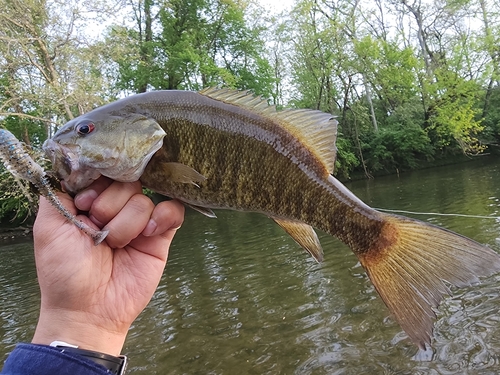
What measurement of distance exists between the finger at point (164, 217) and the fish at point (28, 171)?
10.2 inches

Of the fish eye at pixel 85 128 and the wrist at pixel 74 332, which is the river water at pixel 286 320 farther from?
the fish eye at pixel 85 128

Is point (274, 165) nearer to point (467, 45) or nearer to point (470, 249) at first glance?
point (470, 249)

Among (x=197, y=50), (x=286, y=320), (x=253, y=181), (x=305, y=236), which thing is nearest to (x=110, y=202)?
(x=253, y=181)

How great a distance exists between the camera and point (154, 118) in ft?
6.61

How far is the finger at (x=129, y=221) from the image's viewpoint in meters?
1.92

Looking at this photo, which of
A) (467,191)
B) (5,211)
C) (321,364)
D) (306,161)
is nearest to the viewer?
(306,161)

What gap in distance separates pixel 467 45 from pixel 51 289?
136 ft

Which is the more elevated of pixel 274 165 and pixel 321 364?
pixel 274 165

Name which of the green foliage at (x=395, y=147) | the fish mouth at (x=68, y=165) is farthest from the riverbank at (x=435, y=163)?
the fish mouth at (x=68, y=165)

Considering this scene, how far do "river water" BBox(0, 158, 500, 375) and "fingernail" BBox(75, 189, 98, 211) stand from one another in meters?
4.18

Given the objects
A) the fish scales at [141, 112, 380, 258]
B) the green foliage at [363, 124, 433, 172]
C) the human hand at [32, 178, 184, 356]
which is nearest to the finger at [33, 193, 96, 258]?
the human hand at [32, 178, 184, 356]

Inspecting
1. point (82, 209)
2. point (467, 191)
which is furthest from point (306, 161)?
point (467, 191)

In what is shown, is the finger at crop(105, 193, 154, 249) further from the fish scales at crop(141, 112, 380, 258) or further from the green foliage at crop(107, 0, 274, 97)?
the green foliage at crop(107, 0, 274, 97)

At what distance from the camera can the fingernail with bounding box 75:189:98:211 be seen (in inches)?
75.3
